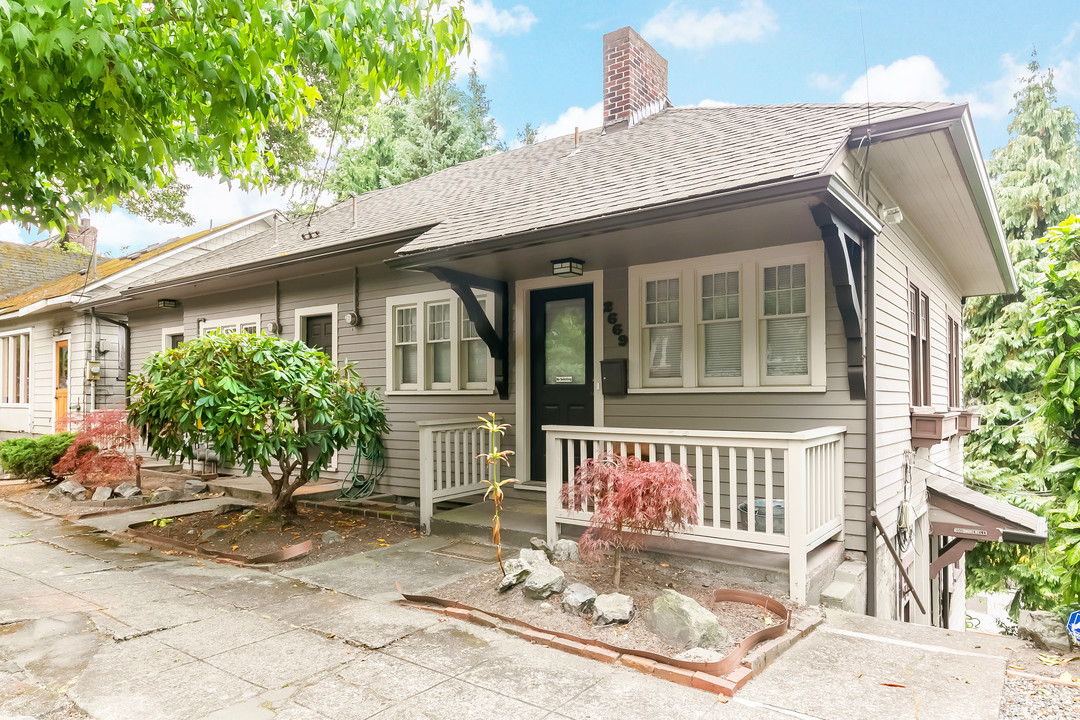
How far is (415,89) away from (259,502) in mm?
5658

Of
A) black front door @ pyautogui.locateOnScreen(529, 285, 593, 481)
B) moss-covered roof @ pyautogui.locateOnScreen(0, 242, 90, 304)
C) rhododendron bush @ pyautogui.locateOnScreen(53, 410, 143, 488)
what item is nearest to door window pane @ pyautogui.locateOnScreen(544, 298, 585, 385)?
black front door @ pyautogui.locateOnScreen(529, 285, 593, 481)

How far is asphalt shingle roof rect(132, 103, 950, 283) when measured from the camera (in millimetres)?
4590

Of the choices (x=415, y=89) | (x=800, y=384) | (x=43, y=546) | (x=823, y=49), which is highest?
(x=823, y=49)

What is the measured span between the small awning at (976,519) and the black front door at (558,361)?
4.40 meters

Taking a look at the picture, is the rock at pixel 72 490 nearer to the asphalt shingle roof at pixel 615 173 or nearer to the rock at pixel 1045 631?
the asphalt shingle roof at pixel 615 173

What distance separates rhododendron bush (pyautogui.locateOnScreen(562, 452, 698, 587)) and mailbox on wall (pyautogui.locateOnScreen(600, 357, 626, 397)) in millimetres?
1728

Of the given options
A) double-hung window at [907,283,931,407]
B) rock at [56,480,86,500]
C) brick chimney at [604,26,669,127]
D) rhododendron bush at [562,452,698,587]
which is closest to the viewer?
rhododendron bush at [562,452,698,587]

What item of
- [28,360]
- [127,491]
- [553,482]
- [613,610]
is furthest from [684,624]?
[28,360]

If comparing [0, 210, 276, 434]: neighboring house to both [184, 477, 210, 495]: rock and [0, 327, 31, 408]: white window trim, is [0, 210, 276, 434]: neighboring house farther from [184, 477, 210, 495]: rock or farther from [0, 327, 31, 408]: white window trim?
[184, 477, 210, 495]: rock

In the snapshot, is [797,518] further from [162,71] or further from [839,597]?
[162,71]

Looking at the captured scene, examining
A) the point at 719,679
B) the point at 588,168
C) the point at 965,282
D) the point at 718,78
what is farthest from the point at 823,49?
the point at 719,679

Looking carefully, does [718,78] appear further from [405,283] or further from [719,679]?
[719,679]

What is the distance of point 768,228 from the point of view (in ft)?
15.6

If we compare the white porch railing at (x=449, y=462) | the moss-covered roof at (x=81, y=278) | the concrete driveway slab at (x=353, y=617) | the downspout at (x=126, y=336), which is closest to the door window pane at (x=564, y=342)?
the white porch railing at (x=449, y=462)
